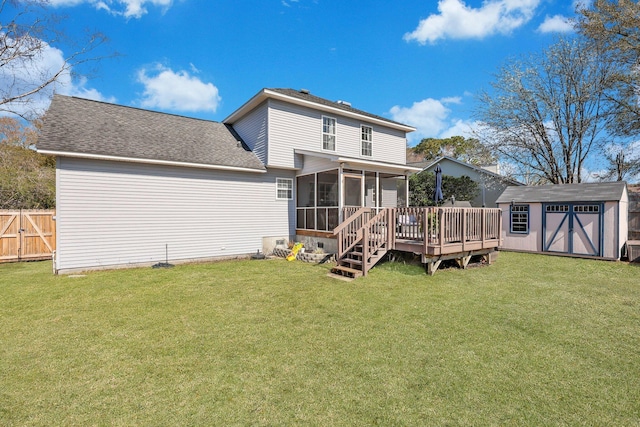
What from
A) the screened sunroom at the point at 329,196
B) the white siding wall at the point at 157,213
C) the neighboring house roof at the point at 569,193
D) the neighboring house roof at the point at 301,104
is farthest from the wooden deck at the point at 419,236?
the neighboring house roof at the point at 301,104

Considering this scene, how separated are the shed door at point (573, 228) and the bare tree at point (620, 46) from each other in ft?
25.9

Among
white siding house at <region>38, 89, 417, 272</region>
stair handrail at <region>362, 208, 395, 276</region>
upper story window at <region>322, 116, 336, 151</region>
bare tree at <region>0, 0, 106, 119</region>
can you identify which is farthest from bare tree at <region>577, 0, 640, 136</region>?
bare tree at <region>0, 0, 106, 119</region>

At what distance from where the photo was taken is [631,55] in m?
13.9

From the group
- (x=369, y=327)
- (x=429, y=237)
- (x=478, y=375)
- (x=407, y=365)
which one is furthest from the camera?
(x=429, y=237)

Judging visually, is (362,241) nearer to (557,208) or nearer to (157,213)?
(157,213)

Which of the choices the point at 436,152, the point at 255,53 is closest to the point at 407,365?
the point at 255,53

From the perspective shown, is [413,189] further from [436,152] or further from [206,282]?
[436,152]

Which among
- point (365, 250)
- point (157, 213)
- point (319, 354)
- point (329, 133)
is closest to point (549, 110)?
point (329, 133)

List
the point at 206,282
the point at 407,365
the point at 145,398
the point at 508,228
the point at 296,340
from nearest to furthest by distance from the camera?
the point at 145,398 → the point at 407,365 → the point at 296,340 → the point at 206,282 → the point at 508,228

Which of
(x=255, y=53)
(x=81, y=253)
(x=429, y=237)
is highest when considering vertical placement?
(x=255, y=53)

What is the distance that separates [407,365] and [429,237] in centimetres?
517

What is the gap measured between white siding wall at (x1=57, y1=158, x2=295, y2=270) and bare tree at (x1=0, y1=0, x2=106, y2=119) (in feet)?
27.7

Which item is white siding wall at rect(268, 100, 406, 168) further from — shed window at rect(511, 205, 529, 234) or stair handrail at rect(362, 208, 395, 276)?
shed window at rect(511, 205, 529, 234)

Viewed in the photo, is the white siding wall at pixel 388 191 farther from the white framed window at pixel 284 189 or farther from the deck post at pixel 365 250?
the deck post at pixel 365 250
